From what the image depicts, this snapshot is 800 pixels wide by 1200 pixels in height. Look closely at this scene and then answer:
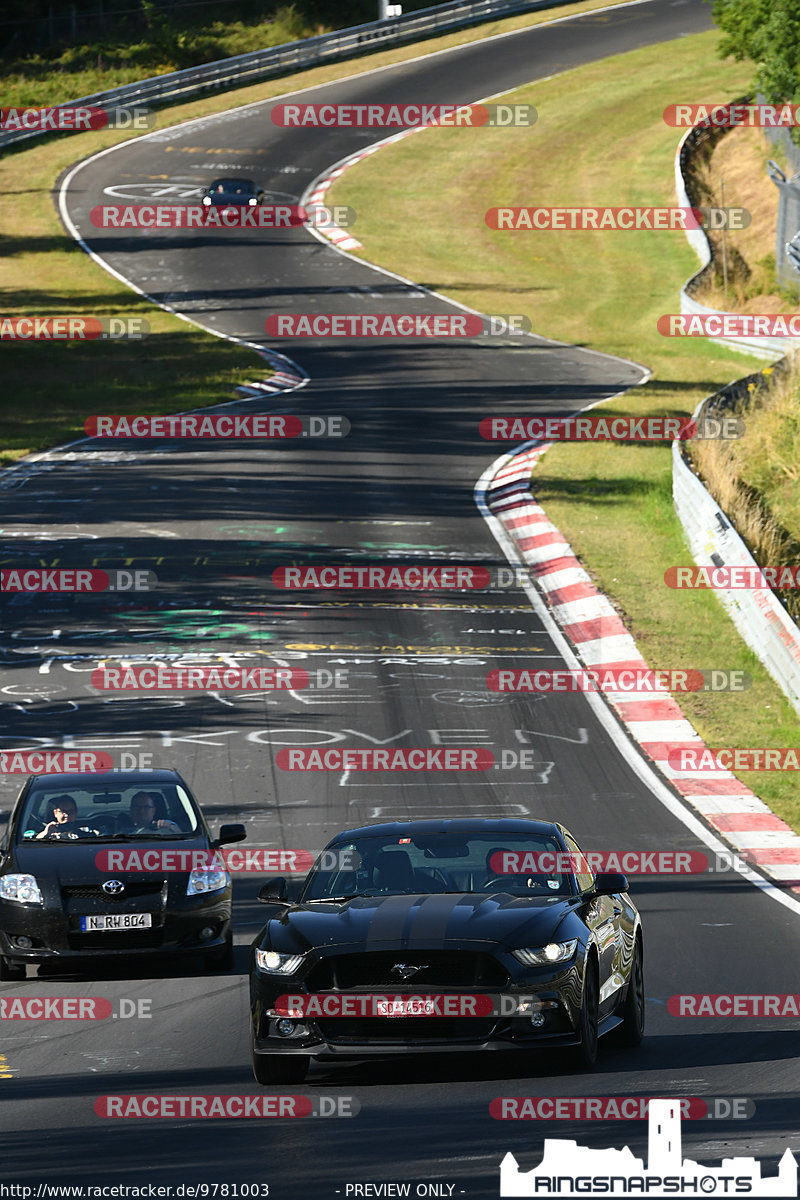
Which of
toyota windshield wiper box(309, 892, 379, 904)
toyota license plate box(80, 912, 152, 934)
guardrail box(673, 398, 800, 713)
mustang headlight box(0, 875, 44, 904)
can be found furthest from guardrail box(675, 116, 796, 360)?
toyota windshield wiper box(309, 892, 379, 904)

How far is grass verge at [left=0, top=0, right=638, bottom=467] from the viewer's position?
39344mm

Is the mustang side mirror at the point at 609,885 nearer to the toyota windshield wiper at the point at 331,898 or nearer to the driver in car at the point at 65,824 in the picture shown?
the toyota windshield wiper at the point at 331,898

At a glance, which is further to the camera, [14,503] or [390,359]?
[390,359]

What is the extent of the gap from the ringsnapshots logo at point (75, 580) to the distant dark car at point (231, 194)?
35952 mm

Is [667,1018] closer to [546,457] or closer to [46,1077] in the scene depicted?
[46,1077]

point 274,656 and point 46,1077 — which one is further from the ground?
point 46,1077

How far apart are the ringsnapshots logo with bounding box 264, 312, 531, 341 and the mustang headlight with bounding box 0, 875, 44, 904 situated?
116ft

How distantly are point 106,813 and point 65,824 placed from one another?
38 cm

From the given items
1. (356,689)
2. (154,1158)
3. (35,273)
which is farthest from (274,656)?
(35,273)

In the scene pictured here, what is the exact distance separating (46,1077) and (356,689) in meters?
12.0

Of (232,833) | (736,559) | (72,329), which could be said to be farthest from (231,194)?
(232,833)

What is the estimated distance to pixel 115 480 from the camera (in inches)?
1302

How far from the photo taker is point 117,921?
1228cm

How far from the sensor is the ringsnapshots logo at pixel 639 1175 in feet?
23.1
